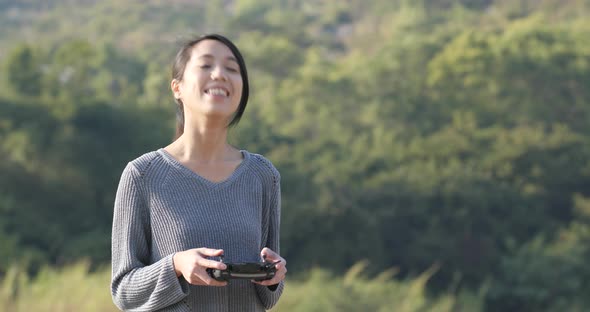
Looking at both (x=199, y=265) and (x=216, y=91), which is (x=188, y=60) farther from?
(x=199, y=265)

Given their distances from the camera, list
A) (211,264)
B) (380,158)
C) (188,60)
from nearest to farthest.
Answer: (211,264)
(188,60)
(380,158)

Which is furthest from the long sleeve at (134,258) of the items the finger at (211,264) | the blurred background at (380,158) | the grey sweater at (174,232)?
the blurred background at (380,158)

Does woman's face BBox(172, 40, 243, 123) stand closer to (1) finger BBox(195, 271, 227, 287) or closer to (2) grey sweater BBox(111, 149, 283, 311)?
(2) grey sweater BBox(111, 149, 283, 311)

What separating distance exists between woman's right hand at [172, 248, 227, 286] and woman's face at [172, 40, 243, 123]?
0.29 m

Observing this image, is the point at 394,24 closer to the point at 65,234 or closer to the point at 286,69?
the point at 286,69

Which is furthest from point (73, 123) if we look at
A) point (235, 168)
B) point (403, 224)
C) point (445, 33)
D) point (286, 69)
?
point (235, 168)

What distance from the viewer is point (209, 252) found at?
186 centimetres

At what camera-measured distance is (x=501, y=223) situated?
27.8 m

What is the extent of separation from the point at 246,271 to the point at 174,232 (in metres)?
0.18

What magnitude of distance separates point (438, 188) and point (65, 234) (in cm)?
919

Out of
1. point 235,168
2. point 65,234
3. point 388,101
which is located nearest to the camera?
point 235,168

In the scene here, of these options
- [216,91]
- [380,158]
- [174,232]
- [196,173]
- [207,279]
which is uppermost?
[380,158]

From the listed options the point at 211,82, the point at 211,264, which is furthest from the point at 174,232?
the point at 211,82

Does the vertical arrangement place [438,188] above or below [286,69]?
below
